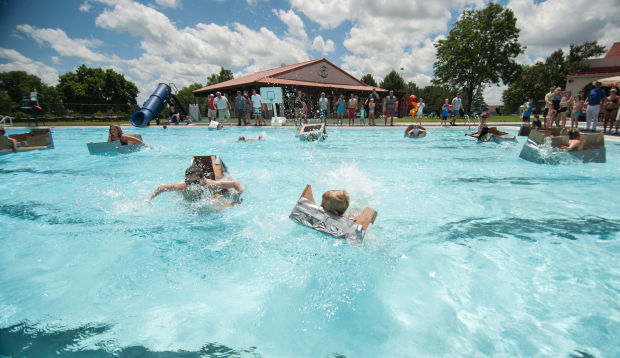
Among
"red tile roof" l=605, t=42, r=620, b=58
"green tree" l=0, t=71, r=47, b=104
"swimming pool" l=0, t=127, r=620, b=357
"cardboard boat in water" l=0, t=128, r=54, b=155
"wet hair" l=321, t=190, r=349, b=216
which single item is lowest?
"swimming pool" l=0, t=127, r=620, b=357

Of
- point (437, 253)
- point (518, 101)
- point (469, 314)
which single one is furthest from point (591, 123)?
point (518, 101)

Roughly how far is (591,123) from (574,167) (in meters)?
8.03

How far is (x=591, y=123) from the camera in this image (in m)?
12.5

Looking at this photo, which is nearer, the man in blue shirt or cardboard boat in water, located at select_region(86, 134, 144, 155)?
cardboard boat in water, located at select_region(86, 134, 144, 155)

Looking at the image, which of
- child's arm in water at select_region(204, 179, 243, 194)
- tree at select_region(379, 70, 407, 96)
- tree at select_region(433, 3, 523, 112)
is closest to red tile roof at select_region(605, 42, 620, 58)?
tree at select_region(433, 3, 523, 112)

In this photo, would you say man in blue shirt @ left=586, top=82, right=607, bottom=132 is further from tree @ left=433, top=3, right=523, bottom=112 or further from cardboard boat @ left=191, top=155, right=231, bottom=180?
tree @ left=433, top=3, right=523, bottom=112

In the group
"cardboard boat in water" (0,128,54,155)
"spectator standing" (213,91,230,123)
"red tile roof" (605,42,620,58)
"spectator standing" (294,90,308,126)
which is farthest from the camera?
"red tile roof" (605,42,620,58)

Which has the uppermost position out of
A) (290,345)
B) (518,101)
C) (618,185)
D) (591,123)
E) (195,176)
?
(518,101)

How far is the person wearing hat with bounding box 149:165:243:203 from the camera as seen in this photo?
169 inches

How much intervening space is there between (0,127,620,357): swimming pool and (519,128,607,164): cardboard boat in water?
58.0 inches

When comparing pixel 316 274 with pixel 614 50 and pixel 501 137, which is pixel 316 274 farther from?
pixel 614 50

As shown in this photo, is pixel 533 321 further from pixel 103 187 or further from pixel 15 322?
pixel 103 187

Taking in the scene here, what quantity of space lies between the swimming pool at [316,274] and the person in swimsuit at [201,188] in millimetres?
219

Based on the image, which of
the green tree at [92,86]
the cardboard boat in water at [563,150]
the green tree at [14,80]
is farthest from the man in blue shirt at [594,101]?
the green tree at [92,86]
